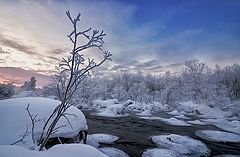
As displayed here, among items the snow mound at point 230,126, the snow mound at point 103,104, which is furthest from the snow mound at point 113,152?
the snow mound at point 103,104

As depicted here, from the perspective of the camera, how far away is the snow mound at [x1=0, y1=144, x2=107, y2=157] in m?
2.96

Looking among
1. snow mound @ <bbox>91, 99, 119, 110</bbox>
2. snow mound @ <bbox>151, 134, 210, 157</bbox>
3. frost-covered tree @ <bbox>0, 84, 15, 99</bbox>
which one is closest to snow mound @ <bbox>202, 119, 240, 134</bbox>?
snow mound @ <bbox>151, 134, 210, 157</bbox>

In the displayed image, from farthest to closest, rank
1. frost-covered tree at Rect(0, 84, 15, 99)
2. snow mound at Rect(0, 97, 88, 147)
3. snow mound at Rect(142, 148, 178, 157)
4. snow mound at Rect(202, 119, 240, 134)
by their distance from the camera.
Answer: snow mound at Rect(202, 119, 240, 134) → frost-covered tree at Rect(0, 84, 15, 99) → snow mound at Rect(142, 148, 178, 157) → snow mound at Rect(0, 97, 88, 147)

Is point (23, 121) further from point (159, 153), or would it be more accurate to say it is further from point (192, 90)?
point (192, 90)

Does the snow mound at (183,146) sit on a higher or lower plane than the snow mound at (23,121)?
lower

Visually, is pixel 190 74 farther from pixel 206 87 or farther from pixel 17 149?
pixel 17 149

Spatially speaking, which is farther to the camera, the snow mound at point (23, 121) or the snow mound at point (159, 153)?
the snow mound at point (159, 153)

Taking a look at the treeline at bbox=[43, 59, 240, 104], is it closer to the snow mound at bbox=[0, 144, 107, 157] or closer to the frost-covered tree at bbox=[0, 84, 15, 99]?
the frost-covered tree at bbox=[0, 84, 15, 99]

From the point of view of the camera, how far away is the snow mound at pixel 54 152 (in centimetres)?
296

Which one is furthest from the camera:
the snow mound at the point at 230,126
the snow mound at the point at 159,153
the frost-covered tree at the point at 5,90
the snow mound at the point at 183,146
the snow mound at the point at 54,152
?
the snow mound at the point at 230,126

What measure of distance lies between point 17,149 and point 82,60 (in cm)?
172

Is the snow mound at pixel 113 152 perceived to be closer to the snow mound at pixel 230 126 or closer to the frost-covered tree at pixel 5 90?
the frost-covered tree at pixel 5 90

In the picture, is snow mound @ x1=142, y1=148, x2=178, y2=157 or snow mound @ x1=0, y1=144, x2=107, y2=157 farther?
snow mound @ x1=142, y1=148, x2=178, y2=157

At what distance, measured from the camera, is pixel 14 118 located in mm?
7832
